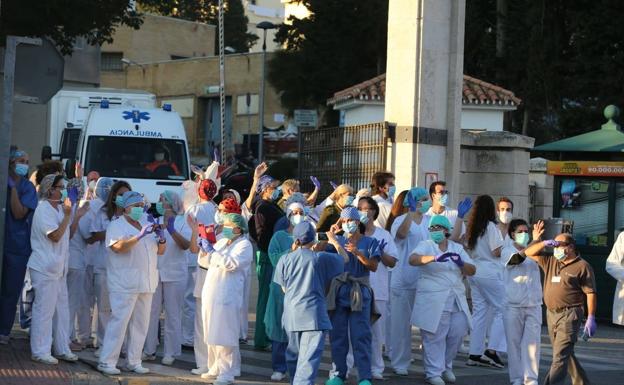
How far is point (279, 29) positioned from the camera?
42562 mm

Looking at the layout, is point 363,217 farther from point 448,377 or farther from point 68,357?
point 68,357

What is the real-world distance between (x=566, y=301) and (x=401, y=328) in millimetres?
2037

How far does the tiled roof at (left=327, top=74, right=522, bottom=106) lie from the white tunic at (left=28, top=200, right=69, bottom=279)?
60.2 ft

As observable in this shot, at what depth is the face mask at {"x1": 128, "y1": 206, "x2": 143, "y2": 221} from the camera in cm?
1152

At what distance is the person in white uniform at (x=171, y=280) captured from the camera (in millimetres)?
12688

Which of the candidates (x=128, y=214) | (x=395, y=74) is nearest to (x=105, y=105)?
(x=395, y=74)

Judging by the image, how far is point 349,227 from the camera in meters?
11.2

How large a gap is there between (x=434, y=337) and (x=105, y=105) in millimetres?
12116

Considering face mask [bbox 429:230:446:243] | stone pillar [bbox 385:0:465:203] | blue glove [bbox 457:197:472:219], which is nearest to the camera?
face mask [bbox 429:230:446:243]

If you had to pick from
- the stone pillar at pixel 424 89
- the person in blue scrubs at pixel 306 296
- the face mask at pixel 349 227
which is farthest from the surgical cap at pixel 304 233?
the stone pillar at pixel 424 89

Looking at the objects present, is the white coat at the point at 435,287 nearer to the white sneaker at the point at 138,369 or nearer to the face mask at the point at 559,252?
the face mask at the point at 559,252

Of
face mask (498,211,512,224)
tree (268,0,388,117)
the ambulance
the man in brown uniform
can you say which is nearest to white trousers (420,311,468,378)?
the man in brown uniform

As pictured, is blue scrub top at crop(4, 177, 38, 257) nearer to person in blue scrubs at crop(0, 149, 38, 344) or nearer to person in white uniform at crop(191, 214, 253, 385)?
person in blue scrubs at crop(0, 149, 38, 344)

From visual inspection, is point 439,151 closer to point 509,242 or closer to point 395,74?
point 395,74
